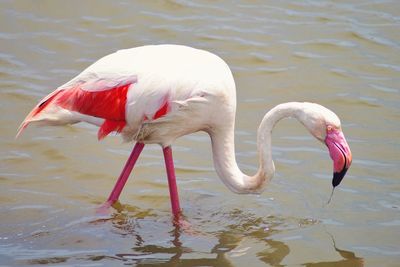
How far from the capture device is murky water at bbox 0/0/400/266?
6.74 meters

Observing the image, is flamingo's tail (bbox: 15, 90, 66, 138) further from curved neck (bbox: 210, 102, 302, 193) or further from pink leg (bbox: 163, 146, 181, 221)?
curved neck (bbox: 210, 102, 302, 193)

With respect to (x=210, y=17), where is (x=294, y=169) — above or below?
below

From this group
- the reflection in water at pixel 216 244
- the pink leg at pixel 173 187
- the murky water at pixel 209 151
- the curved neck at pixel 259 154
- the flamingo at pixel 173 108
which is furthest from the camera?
the pink leg at pixel 173 187

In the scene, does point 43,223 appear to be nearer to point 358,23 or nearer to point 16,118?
point 16,118

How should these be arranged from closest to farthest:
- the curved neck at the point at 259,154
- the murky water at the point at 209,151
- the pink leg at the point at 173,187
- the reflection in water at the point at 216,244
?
the reflection in water at the point at 216,244
the murky water at the point at 209,151
the curved neck at the point at 259,154
the pink leg at the point at 173,187

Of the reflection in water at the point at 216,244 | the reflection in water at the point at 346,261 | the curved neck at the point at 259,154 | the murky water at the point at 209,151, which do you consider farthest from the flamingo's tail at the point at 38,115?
the reflection in water at the point at 346,261

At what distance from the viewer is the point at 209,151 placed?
8.65 meters

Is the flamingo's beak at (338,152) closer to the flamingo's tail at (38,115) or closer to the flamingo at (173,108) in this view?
the flamingo at (173,108)

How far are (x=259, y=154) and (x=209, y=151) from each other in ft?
5.41

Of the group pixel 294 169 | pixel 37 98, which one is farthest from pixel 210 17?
pixel 294 169

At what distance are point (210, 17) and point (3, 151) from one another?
13.6 ft

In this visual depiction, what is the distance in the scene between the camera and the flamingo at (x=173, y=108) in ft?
22.5

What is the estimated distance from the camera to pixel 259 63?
10.5m

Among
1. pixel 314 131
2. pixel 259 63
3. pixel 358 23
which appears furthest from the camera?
pixel 358 23
